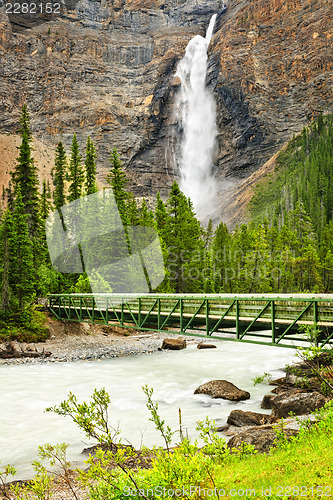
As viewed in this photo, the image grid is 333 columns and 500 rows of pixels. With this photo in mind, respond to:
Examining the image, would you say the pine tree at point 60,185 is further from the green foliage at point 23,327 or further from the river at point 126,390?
the river at point 126,390

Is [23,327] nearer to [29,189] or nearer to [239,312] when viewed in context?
[29,189]

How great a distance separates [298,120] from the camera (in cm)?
13638

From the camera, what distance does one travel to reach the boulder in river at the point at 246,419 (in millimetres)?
10586

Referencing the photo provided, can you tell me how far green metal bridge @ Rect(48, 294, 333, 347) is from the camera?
12.6 metres

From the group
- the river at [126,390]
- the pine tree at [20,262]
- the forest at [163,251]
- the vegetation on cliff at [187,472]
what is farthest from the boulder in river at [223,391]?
the pine tree at [20,262]

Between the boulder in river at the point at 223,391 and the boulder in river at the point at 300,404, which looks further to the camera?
the boulder in river at the point at 223,391

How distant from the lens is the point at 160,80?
493ft

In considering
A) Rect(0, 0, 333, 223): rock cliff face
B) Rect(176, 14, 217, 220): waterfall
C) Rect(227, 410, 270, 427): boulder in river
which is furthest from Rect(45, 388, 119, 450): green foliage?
Rect(0, 0, 333, 223): rock cliff face

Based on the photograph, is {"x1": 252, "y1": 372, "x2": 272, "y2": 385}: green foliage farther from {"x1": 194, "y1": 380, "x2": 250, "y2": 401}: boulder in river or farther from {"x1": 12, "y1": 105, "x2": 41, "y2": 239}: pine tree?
{"x1": 12, "y1": 105, "x2": 41, "y2": 239}: pine tree

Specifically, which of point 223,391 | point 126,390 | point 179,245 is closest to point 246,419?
point 223,391

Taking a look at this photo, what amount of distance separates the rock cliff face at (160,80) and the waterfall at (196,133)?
365cm

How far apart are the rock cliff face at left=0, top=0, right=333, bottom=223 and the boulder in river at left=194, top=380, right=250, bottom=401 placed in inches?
4463

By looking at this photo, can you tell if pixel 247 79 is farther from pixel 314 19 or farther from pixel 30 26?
→ pixel 30 26

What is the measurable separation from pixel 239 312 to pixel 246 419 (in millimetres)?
5651
